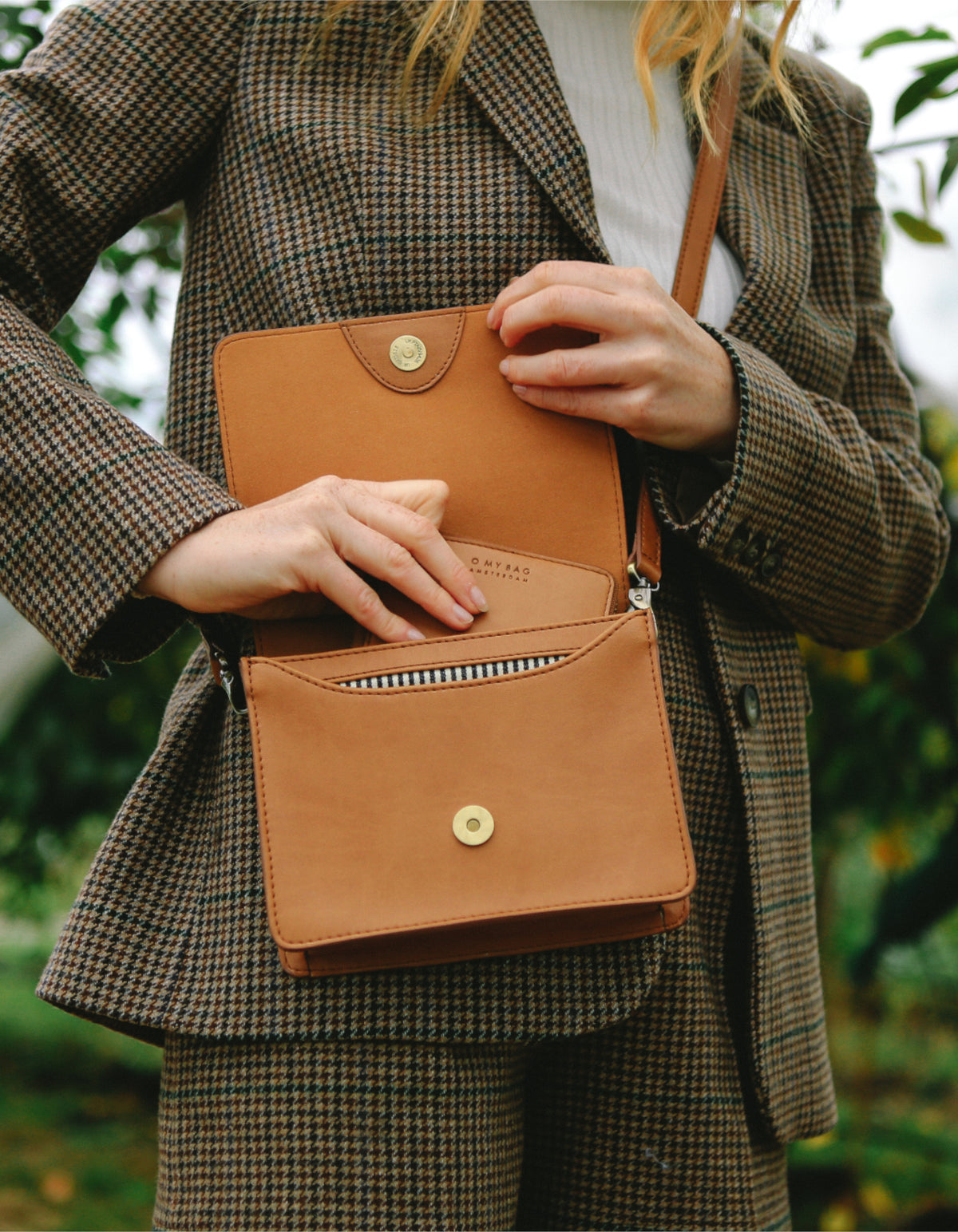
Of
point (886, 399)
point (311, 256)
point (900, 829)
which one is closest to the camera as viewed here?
point (311, 256)

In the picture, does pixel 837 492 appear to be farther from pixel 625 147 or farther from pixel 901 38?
pixel 901 38

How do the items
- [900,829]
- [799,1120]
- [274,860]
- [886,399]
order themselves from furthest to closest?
[900,829] < [886,399] < [799,1120] < [274,860]

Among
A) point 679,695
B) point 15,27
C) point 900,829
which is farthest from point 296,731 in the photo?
point 900,829

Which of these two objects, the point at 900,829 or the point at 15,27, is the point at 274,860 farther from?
the point at 900,829

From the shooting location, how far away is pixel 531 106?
1070 mm

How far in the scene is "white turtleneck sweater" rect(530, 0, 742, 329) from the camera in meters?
1.15

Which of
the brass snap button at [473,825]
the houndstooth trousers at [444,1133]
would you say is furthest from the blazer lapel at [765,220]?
the houndstooth trousers at [444,1133]

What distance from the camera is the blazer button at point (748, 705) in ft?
3.59

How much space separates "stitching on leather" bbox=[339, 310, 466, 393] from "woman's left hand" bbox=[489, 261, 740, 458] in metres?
0.03

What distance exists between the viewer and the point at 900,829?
278cm

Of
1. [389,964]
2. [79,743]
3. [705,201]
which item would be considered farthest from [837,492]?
[79,743]

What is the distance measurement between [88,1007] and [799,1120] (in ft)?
2.53

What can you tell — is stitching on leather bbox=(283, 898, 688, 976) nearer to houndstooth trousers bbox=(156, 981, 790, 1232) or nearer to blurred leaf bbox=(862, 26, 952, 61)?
houndstooth trousers bbox=(156, 981, 790, 1232)

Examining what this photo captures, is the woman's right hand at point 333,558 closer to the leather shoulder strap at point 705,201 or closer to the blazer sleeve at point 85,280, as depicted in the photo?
the blazer sleeve at point 85,280
